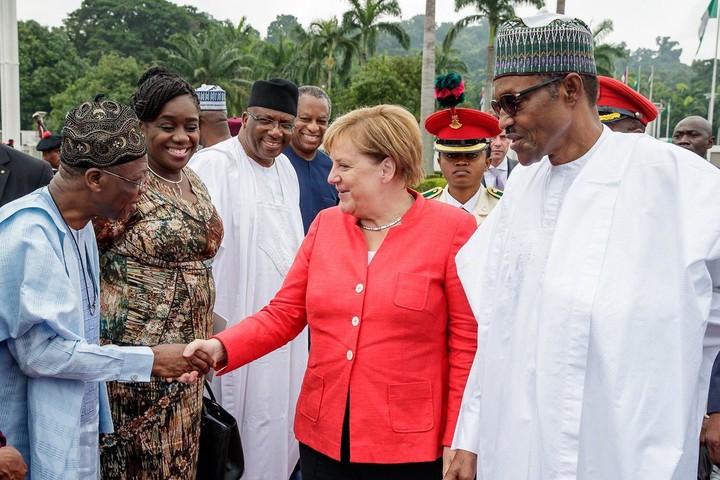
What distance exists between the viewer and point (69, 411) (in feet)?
8.80

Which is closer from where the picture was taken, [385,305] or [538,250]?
[538,250]

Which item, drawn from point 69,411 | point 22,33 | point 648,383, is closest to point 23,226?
point 69,411

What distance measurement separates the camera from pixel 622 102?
3.57m

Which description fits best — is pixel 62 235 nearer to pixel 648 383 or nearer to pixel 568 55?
pixel 568 55

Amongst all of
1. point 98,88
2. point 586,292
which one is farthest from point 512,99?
point 98,88

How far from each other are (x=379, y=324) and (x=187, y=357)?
879 mm

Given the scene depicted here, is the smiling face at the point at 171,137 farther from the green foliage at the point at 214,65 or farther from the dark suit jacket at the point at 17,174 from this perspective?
the green foliage at the point at 214,65

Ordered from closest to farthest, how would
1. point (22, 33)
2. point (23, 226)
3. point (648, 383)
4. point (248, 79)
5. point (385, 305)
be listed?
point (648, 383) < point (23, 226) < point (385, 305) < point (248, 79) < point (22, 33)

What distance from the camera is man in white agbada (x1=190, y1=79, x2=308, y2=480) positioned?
15.1 ft

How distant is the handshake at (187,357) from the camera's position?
3105 mm

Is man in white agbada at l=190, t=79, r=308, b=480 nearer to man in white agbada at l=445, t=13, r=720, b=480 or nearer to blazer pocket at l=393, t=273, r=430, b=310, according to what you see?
blazer pocket at l=393, t=273, r=430, b=310

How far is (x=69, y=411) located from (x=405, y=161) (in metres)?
1.66

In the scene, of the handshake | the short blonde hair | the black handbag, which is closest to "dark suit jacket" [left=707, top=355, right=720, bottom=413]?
the short blonde hair

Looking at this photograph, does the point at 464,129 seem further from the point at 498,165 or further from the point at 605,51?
the point at 605,51
